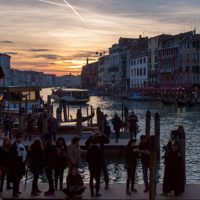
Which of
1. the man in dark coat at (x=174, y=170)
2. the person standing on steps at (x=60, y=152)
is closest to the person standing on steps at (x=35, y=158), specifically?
the person standing on steps at (x=60, y=152)

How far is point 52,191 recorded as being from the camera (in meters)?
6.18

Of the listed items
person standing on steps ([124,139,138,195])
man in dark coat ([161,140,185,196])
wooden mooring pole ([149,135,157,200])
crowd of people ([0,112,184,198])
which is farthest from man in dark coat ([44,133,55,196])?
man in dark coat ([161,140,185,196])

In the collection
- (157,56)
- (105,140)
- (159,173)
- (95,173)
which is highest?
(157,56)

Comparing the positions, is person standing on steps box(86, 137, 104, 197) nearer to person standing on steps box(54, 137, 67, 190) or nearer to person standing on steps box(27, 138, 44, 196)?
person standing on steps box(54, 137, 67, 190)

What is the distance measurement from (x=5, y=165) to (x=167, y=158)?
3112mm

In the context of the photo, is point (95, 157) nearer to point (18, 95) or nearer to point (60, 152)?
point (60, 152)

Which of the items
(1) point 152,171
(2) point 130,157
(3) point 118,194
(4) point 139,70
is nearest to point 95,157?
(2) point 130,157

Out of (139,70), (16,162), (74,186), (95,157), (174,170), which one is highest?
(139,70)

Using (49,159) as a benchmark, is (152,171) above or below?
below

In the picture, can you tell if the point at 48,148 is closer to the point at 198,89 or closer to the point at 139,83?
the point at 198,89

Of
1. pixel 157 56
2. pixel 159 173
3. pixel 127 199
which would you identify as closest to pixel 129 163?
pixel 127 199

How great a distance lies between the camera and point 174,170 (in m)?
5.87

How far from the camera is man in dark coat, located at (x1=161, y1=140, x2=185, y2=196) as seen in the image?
5863 mm

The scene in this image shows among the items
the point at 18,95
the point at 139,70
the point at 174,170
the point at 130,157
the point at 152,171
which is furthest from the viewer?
the point at 139,70
